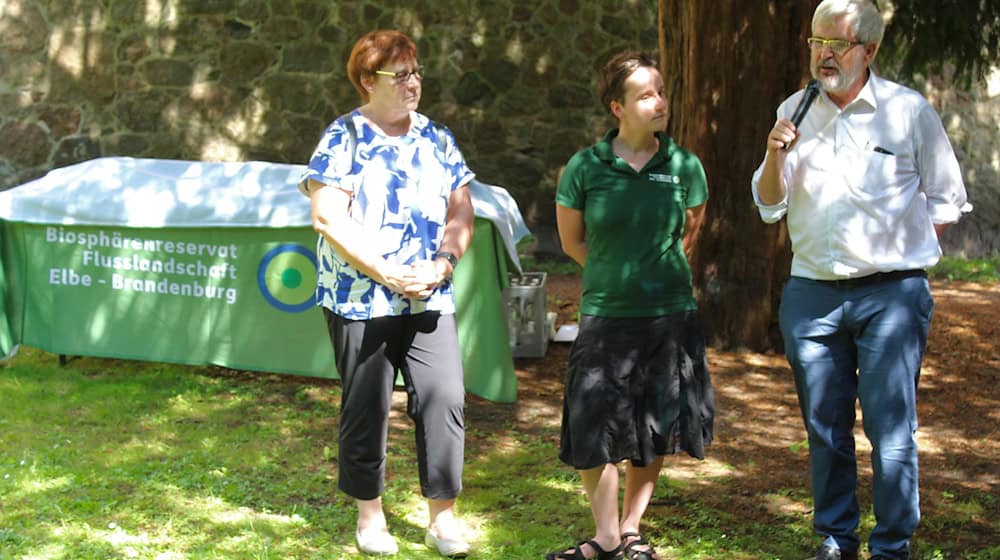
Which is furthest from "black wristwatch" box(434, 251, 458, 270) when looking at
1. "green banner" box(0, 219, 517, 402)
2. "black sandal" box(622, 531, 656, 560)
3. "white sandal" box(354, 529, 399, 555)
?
"green banner" box(0, 219, 517, 402)

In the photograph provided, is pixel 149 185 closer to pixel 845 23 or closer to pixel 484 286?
pixel 484 286

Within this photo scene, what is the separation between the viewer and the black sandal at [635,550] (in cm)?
410

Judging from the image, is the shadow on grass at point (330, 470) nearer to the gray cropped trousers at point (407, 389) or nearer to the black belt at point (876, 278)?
the gray cropped trousers at point (407, 389)

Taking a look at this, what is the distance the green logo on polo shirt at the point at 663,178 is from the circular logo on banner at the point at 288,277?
8.80 feet

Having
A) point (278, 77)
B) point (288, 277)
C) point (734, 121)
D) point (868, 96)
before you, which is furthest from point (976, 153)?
point (868, 96)

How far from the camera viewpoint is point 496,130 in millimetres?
11336

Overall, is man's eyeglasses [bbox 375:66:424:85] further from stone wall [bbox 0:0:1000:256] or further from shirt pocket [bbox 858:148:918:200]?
stone wall [bbox 0:0:1000:256]

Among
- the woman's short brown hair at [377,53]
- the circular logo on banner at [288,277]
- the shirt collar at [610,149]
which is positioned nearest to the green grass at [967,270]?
the circular logo on banner at [288,277]

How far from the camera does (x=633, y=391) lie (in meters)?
4.01

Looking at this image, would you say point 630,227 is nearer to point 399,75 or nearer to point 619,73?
point 619,73

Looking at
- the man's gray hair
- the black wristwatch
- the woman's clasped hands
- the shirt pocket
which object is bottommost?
the woman's clasped hands

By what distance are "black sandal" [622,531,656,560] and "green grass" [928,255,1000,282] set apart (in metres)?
6.60

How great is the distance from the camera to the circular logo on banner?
20.4ft

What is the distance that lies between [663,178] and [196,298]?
3.32 metres
